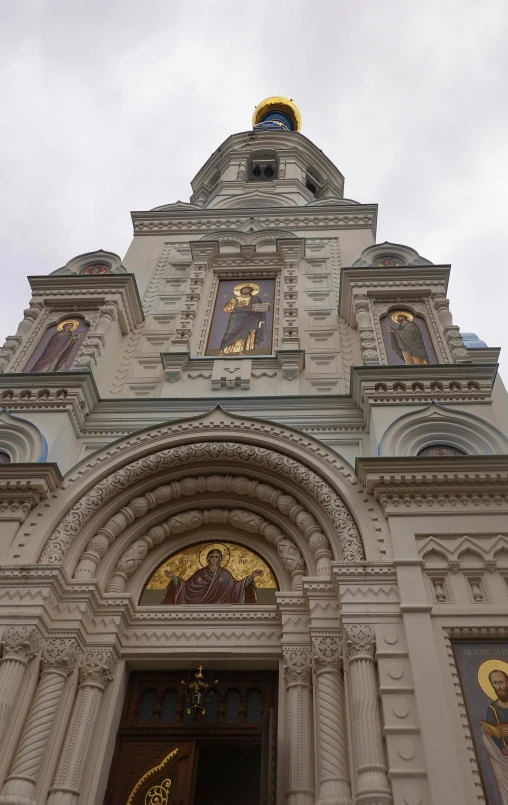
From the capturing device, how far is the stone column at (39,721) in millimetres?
6066

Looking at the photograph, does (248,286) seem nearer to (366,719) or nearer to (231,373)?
(231,373)

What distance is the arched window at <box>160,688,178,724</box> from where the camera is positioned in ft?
24.3

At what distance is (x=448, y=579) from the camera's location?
22.4ft

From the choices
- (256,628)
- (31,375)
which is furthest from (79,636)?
(31,375)

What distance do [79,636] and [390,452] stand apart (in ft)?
13.8

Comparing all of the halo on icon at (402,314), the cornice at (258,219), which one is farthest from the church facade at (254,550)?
the cornice at (258,219)

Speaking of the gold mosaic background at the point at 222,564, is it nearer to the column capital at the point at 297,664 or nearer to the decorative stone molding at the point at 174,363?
the column capital at the point at 297,664

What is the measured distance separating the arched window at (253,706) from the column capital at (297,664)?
652 mm

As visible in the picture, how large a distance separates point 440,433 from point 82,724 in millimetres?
5396

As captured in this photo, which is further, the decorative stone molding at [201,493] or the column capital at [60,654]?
the decorative stone molding at [201,493]

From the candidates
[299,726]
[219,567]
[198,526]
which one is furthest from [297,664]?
[198,526]

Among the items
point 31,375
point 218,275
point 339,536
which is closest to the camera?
point 339,536

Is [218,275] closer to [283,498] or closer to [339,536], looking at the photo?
[283,498]

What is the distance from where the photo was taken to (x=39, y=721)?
6.54 m
